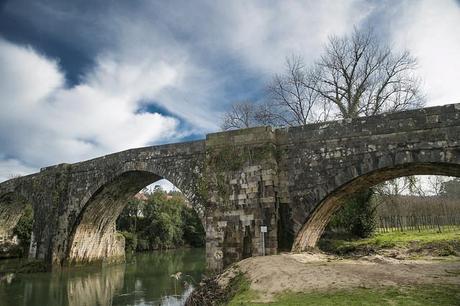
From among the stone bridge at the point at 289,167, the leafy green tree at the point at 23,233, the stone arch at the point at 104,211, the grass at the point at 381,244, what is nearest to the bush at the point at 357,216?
the grass at the point at 381,244

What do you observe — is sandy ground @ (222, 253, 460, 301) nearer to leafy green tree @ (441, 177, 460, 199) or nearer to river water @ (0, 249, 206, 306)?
river water @ (0, 249, 206, 306)

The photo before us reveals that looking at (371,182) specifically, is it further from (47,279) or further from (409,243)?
(47,279)

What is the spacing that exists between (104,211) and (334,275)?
14712 mm

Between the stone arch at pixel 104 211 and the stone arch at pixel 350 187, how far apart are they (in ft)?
19.6

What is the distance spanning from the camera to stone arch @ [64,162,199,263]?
55.4 feet

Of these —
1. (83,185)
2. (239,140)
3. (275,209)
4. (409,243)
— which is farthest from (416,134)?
(83,185)

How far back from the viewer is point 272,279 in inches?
309

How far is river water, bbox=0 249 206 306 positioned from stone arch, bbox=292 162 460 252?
4266 mm

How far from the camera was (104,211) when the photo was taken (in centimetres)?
1967

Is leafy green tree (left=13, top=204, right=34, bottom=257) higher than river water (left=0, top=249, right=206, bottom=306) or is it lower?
higher

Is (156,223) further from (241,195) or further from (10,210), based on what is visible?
(241,195)

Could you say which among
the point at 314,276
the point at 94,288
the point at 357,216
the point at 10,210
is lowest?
the point at 94,288

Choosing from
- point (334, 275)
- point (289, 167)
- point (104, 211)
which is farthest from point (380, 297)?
point (104, 211)

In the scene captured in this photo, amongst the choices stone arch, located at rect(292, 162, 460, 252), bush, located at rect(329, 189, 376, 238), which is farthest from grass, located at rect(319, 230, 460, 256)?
stone arch, located at rect(292, 162, 460, 252)
